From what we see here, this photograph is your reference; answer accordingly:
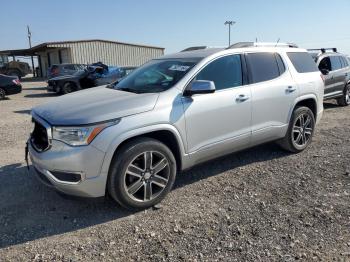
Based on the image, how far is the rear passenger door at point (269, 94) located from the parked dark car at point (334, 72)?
4992 millimetres

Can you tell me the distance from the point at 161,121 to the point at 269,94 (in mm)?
1959

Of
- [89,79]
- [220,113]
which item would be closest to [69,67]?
[89,79]

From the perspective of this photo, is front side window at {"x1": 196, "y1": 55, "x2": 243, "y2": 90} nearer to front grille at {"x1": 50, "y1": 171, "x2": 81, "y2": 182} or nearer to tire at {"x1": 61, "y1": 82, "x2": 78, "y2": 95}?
front grille at {"x1": 50, "y1": 171, "x2": 81, "y2": 182}

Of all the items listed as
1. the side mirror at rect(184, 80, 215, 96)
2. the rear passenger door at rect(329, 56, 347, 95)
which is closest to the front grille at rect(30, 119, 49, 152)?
the side mirror at rect(184, 80, 215, 96)

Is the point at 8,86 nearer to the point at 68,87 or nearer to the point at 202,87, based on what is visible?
the point at 68,87

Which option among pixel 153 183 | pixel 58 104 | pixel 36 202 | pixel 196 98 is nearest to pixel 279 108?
pixel 196 98

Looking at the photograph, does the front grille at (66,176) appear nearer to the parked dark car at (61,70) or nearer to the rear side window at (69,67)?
the parked dark car at (61,70)

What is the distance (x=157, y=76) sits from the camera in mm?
4469

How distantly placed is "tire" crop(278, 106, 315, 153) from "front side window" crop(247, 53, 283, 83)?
803 mm

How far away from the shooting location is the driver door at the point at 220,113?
13.3 feet

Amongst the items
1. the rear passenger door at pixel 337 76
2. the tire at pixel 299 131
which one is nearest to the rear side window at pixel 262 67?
the tire at pixel 299 131

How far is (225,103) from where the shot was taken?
4.32m

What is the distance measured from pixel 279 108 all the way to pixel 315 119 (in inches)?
46.9

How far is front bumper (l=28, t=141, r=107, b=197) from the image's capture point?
3344 mm
